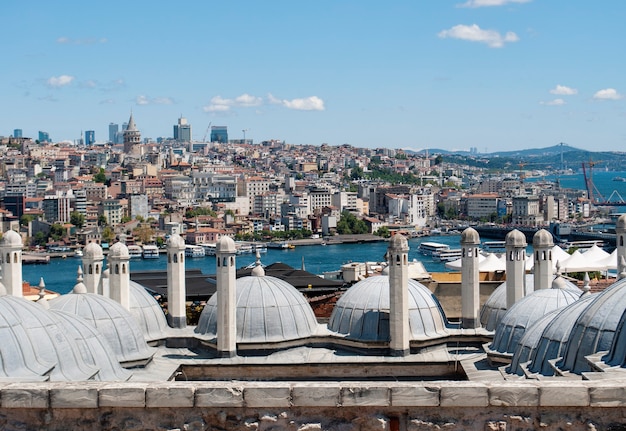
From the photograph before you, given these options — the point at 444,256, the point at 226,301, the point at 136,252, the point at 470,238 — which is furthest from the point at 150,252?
the point at 226,301

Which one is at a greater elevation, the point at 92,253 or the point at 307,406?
the point at 92,253

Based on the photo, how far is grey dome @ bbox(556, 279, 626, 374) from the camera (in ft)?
26.1

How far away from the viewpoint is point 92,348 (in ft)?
29.9

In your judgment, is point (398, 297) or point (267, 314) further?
point (267, 314)

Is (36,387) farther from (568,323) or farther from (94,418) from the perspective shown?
(568,323)

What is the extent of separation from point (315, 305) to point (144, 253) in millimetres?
47136

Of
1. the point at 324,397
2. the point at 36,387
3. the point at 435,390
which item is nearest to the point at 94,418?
the point at 36,387

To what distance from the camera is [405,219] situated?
92.9 m

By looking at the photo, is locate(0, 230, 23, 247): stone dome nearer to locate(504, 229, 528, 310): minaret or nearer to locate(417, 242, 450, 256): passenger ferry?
locate(504, 229, 528, 310): minaret

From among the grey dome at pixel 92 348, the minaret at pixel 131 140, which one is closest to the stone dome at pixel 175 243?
the grey dome at pixel 92 348

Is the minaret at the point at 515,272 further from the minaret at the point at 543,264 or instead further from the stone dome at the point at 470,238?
the stone dome at the point at 470,238

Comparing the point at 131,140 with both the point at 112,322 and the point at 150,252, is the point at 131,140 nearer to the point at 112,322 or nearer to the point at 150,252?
the point at 150,252

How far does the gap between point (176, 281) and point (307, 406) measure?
7963mm

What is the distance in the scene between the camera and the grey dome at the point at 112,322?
10961 mm
